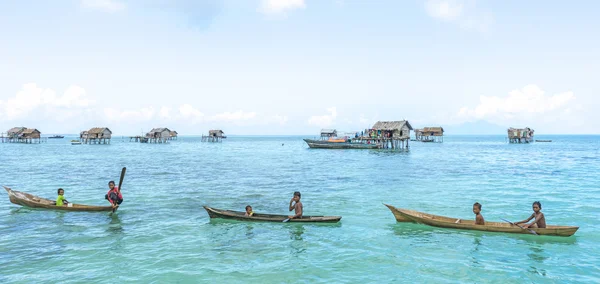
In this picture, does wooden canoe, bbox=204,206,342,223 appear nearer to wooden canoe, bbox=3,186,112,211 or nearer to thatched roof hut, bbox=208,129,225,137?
wooden canoe, bbox=3,186,112,211

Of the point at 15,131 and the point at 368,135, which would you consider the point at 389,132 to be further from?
the point at 15,131

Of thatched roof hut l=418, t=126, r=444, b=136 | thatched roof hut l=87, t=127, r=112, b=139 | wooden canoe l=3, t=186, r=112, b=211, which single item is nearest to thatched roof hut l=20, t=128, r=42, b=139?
thatched roof hut l=87, t=127, r=112, b=139

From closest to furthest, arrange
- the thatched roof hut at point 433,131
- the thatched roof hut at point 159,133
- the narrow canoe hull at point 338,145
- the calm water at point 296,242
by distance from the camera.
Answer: the calm water at point 296,242, the narrow canoe hull at point 338,145, the thatched roof hut at point 433,131, the thatched roof hut at point 159,133

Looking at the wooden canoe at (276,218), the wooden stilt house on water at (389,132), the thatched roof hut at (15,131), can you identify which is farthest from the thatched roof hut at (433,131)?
the thatched roof hut at (15,131)

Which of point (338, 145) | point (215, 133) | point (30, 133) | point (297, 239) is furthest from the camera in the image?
point (215, 133)

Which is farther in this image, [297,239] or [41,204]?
[41,204]

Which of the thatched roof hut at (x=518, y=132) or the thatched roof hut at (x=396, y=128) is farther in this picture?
the thatched roof hut at (x=518, y=132)

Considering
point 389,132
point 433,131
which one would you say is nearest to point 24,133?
point 389,132

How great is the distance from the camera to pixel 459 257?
1169cm

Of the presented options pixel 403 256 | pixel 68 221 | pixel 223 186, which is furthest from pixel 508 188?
pixel 68 221

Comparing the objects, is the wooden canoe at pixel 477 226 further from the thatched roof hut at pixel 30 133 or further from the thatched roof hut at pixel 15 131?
the thatched roof hut at pixel 15 131

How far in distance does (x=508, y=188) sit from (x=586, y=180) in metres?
8.48

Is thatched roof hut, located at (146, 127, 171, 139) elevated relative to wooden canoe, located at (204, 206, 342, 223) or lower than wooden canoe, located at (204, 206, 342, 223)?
elevated

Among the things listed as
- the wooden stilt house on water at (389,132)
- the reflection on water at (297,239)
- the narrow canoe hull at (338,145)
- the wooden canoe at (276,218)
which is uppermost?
the wooden stilt house on water at (389,132)
